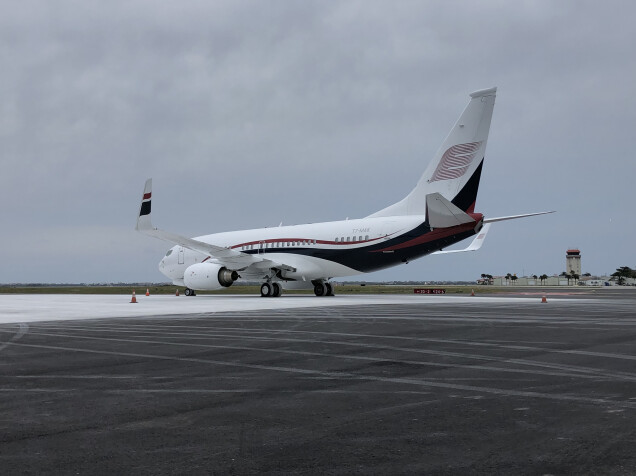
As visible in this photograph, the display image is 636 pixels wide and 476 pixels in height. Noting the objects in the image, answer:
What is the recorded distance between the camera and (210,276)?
40219 millimetres

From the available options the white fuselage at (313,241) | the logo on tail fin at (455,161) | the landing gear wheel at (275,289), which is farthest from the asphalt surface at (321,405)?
the landing gear wheel at (275,289)

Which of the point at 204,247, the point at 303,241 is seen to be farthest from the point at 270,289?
the point at 204,247

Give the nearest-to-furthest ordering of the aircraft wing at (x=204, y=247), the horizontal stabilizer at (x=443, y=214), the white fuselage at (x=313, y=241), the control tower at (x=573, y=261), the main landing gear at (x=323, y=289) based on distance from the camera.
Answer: the horizontal stabilizer at (x=443, y=214) < the white fuselage at (x=313, y=241) < the aircraft wing at (x=204, y=247) < the main landing gear at (x=323, y=289) < the control tower at (x=573, y=261)

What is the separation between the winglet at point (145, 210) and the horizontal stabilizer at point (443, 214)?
16399 mm

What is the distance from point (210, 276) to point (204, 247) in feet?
8.38

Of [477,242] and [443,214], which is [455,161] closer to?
[443,214]

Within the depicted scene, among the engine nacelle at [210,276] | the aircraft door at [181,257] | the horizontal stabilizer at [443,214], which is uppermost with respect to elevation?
the horizontal stabilizer at [443,214]

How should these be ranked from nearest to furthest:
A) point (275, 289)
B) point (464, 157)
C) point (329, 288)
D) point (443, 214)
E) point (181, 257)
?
1. point (443, 214)
2. point (464, 157)
3. point (275, 289)
4. point (329, 288)
5. point (181, 257)

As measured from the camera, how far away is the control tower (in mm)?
192475

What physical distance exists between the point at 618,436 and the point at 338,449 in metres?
2.36

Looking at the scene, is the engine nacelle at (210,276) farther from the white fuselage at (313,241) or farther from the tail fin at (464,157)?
the tail fin at (464,157)

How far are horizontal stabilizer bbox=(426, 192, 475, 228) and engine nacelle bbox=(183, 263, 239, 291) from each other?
14.6 meters

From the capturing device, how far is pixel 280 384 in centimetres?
798

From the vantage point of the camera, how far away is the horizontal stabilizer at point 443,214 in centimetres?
2962
